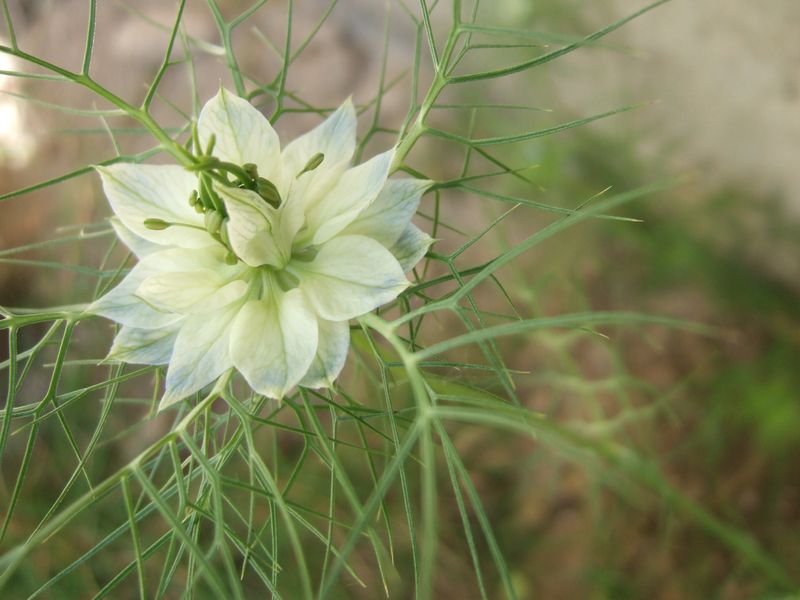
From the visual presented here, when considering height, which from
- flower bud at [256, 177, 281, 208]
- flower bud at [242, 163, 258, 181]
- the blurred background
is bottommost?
the blurred background

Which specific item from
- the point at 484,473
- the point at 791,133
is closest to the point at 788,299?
the point at 791,133

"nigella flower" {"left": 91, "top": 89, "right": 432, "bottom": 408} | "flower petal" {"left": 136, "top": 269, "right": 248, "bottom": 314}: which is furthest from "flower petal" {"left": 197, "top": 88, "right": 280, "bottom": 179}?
"flower petal" {"left": 136, "top": 269, "right": 248, "bottom": 314}

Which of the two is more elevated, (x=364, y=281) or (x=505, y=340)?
(x=364, y=281)

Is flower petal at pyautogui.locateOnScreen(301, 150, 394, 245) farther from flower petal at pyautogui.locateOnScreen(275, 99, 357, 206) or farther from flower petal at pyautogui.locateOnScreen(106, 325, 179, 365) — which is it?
flower petal at pyautogui.locateOnScreen(106, 325, 179, 365)

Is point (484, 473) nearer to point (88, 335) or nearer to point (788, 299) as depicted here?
point (788, 299)

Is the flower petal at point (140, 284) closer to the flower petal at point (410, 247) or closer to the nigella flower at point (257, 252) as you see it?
the nigella flower at point (257, 252)

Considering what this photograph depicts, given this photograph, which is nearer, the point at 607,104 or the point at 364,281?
the point at 364,281
